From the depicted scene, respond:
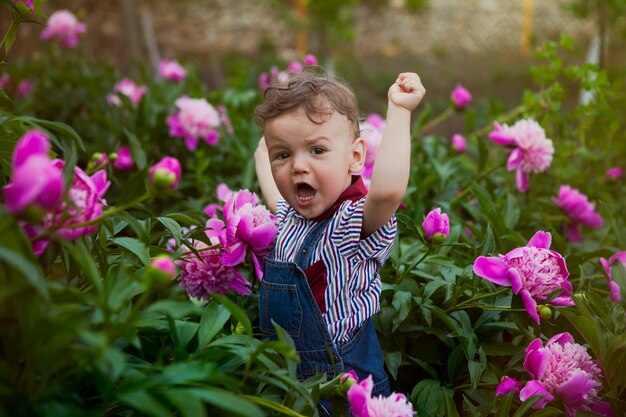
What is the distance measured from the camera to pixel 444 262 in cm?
171

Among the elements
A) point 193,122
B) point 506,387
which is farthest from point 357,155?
point 193,122

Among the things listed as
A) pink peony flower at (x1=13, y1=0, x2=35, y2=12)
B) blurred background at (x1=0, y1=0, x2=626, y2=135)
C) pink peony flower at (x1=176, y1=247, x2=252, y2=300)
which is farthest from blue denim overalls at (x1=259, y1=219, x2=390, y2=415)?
blurred background at (x1=0, y1=0, x2=626, y2=135)

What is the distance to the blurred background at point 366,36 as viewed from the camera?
24.6ft

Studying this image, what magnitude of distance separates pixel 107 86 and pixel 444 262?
2.69m

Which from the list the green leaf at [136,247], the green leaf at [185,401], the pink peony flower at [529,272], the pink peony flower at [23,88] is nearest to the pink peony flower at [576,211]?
the pink peony flower at [529,272]

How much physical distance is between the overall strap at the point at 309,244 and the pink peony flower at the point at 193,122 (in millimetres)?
1341

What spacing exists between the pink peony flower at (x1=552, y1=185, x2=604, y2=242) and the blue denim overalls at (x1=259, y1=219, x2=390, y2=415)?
1.20 metres

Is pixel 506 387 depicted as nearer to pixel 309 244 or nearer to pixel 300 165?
pixel 309 244

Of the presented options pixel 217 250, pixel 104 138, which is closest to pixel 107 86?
pixel 104 138

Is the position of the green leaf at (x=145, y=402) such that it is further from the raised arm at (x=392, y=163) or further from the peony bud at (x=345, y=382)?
the raised arm at (x=392, y=163)

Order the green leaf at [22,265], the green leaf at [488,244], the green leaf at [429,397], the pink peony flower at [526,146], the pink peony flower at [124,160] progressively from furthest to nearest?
the pink peony flower at [124,160] < the pink peony flower at [526,146] < the green leaf at [488,244] < the green leaf at [429,397] < the green leaf at [22,265]

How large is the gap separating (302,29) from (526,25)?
518cm

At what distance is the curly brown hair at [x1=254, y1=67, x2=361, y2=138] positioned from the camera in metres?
1.33

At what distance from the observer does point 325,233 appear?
1353 mm
